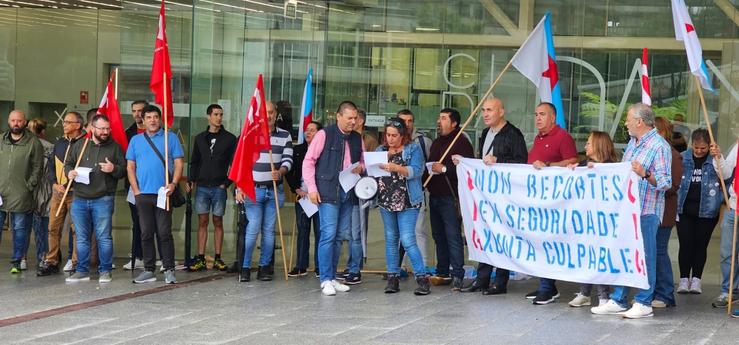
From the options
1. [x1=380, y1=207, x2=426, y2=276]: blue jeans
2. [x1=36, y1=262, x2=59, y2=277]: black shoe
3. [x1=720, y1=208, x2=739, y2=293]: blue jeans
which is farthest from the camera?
[x1=36, y1=262, x2=59, y2=277]: black shoe

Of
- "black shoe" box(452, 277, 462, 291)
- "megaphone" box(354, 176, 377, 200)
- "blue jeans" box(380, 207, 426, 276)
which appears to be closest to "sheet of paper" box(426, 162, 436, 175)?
"blue jeans" box(380, 207, 426, 276)

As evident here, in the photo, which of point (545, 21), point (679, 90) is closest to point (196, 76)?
point (545, 21)

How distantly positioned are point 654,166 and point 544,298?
168 cm

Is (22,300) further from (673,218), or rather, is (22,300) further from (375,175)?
(673,218)

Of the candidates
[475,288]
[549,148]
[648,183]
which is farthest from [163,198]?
[648,183]

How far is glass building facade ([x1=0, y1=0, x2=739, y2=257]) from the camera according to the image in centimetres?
1268

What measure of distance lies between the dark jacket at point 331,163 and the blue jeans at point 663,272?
302cm

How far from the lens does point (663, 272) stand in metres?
10.2

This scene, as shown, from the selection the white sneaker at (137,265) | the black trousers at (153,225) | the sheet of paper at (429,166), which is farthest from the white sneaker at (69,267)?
the sheet of paper at (429,166)

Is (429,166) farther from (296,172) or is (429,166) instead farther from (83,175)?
(83,175)

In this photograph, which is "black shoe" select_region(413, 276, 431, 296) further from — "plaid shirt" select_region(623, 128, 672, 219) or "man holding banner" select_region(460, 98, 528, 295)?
"plaid shirt" select_region(623, 128, 672, 219)

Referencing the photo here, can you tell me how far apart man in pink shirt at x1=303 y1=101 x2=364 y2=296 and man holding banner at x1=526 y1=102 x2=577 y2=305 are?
178 centimetres

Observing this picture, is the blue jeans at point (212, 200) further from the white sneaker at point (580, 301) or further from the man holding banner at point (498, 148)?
the white sneaker at point (580, 301)

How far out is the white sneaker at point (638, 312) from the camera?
31.4 feet
